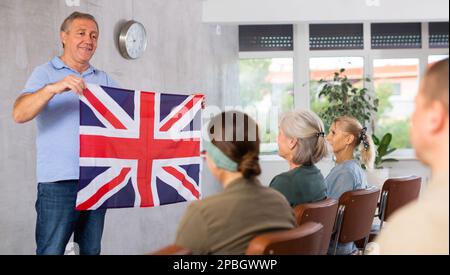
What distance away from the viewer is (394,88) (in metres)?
9.19

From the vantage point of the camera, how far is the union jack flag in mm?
3010

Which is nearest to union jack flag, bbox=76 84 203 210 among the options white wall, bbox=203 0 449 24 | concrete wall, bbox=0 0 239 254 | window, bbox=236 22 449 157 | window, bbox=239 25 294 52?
concrete wall, bbox=0 0 239 254

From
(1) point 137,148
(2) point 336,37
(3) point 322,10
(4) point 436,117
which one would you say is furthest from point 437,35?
(4) point 436,117

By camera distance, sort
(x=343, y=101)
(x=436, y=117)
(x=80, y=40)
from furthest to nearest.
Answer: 1. (x=343, y=101)
2. (x=80, y=40)
3. (x=436, y=117)

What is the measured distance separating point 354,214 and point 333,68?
21.3 feet

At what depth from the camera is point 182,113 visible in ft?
12.1

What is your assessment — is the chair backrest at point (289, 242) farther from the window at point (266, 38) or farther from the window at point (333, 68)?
the window at point (266, 38)

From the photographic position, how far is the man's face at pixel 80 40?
115 inches

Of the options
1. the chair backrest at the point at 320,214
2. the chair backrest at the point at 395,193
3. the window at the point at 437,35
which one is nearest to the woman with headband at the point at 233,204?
the chair backrest at the point at 320,214

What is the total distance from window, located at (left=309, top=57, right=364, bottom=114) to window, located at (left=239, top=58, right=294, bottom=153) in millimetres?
317

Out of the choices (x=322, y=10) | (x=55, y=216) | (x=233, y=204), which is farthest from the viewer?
(x=322, y=10)

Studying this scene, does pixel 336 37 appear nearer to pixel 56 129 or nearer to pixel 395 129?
pixel 395 129

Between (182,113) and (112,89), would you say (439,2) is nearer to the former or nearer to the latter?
(182,113)

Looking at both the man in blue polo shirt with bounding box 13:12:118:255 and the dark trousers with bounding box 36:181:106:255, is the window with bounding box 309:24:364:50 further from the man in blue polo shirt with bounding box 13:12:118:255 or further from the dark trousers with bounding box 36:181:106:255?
the dark trousers with bounding box 36:181:106:255
